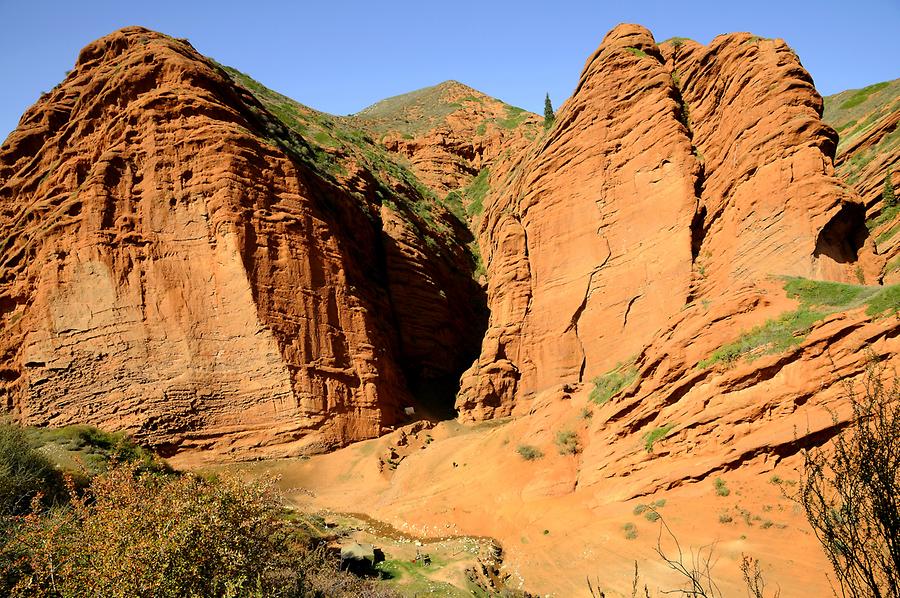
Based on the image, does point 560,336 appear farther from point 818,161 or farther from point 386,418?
point 818,161

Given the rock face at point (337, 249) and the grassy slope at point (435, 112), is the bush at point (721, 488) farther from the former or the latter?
the grassy slope at point (435, 112)

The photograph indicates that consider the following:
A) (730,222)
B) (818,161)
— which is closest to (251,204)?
(730,222)

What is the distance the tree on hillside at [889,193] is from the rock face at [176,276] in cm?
2700

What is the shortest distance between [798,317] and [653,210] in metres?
12.6

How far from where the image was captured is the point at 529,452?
20594 millimetres

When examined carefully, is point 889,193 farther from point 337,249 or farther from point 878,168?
point 337,249

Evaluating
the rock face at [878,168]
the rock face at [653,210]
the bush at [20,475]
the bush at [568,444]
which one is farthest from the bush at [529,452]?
the bush at [20,475]

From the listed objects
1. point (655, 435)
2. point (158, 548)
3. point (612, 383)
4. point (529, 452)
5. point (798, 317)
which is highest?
point (798, 317)

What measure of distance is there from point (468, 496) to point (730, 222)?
617 inches

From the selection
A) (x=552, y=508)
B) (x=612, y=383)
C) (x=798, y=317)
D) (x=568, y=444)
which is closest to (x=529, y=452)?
(x=568, y=444)

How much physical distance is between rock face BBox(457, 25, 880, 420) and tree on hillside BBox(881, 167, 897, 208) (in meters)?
7.02

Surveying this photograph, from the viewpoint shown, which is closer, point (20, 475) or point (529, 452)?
point (20, 475)

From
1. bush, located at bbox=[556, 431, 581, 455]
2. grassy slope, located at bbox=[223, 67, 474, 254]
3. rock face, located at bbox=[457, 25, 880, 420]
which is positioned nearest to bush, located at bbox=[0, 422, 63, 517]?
bush, located at bbox=[556, 431, 581, 455]

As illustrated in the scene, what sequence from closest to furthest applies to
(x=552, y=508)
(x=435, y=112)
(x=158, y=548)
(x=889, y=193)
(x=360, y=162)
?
(x=158, y=548) < (x=552, y=508) < (x=889, y=193) < (x=360, y=162) < (x=435, y=112)
